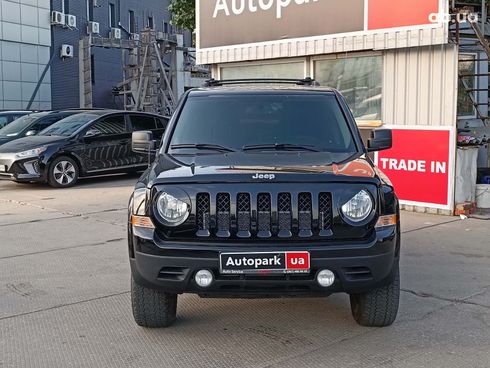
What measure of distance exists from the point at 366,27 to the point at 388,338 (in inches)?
253

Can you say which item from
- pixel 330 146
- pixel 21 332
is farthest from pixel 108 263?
pixel 330 146

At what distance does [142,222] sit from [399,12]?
6.55m

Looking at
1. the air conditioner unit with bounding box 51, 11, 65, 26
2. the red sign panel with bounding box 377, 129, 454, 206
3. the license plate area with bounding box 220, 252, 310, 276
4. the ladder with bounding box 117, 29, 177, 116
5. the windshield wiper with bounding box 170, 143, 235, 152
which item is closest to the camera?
the license plate area with bounding box 220, 252, 310, 276

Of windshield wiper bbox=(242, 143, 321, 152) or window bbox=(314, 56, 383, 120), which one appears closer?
windshield wiper bbox=(242, 143, 321, 152)

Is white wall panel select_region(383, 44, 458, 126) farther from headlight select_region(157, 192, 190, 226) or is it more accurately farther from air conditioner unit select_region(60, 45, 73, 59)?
air conditioner unit select_region(60, 45, 73, 59)

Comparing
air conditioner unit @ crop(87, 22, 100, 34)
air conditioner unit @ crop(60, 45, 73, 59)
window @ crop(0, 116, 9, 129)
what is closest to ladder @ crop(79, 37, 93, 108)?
air conditioner unit @ crop(60, 45, 73, 59)

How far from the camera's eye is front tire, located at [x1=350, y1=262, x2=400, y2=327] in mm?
4512

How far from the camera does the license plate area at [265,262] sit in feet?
13.2

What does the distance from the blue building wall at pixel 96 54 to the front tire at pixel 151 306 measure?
28.1 meters

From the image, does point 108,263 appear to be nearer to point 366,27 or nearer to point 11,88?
point 366,27

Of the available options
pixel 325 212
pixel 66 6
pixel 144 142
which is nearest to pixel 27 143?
pixel 144 142

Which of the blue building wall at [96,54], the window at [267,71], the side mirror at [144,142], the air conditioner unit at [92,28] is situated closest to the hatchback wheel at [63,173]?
the window at [267,71]

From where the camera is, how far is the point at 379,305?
4.55 m

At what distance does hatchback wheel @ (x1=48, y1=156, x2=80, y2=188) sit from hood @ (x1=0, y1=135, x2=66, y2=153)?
1.37 ft
